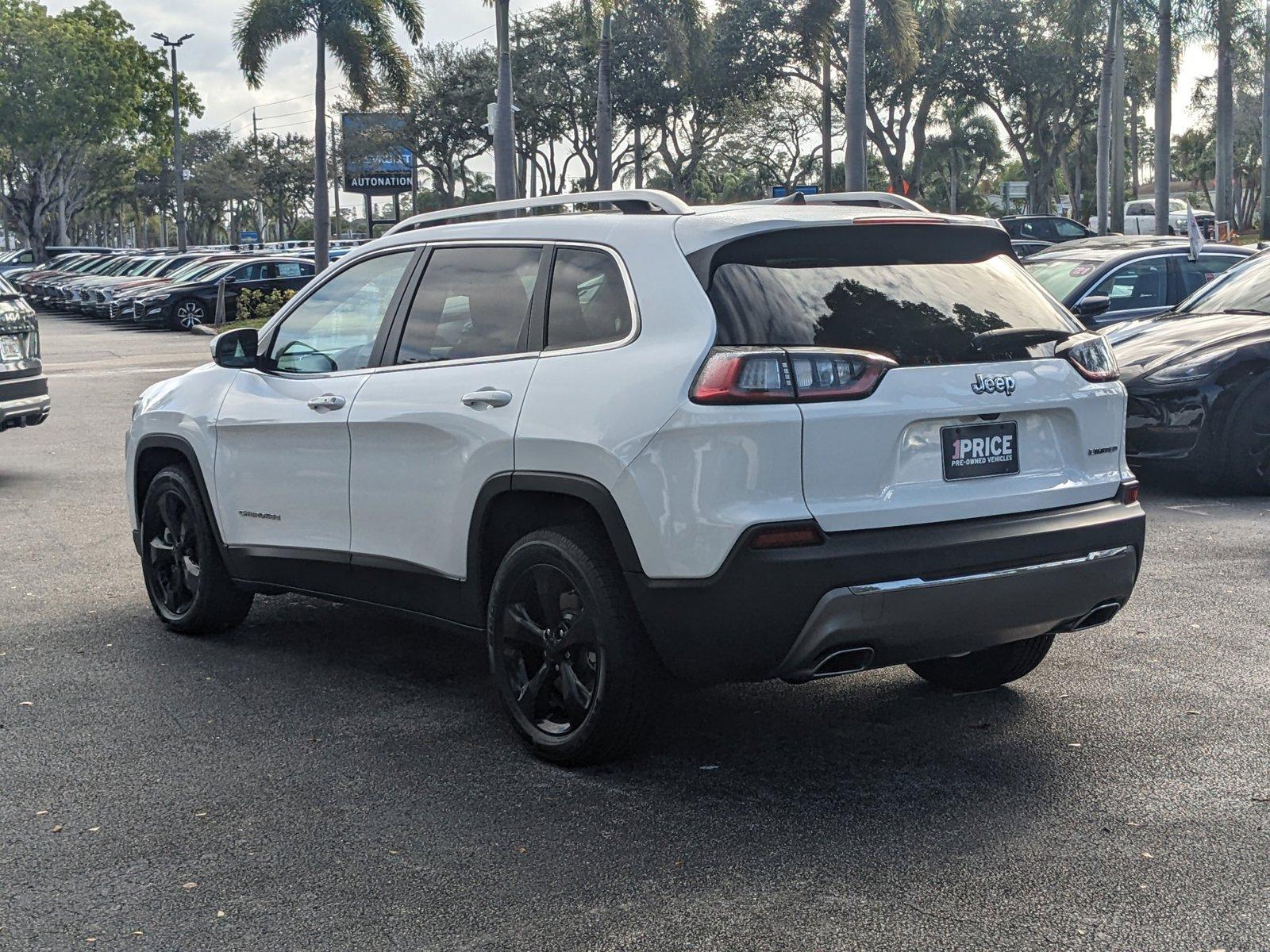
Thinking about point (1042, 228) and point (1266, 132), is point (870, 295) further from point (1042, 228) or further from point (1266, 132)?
point (1266, 132)

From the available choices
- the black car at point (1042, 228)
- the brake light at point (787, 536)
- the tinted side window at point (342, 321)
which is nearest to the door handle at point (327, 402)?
the tinted side window at point (342, 321)

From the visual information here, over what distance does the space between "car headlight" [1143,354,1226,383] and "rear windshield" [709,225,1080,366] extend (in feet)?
18.3

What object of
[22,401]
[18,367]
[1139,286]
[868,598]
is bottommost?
[868,598]

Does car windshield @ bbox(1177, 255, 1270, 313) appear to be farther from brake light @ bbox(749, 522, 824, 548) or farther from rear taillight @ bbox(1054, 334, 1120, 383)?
brake light @ bbox(749, 522, 824, 548)

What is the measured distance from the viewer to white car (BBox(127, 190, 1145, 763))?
4184 mm

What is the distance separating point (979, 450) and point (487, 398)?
157 cm

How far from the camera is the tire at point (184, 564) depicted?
253 inches

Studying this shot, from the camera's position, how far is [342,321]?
19.1 feet

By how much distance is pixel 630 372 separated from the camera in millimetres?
4414

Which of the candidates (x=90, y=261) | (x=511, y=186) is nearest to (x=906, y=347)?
(x=511, y=186)

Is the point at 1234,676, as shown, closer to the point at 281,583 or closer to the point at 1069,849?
the point at 1069,849

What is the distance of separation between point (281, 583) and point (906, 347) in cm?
289

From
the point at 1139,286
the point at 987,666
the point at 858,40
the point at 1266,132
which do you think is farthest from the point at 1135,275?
the point at 1266,132

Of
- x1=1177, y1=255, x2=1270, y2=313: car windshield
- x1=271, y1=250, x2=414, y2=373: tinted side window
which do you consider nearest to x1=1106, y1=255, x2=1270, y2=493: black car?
x1=1177, y1=255, x2=1270, y2=313: car windshield
